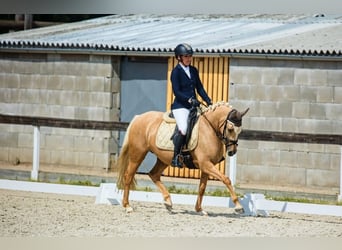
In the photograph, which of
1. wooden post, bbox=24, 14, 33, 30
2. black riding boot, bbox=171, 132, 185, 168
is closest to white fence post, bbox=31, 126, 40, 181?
black riding boot, bbox=171, 132, 185, 168

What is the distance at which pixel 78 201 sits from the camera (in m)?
8.10

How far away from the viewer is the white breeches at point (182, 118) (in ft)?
23.5

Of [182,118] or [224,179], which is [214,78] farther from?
[224,179]

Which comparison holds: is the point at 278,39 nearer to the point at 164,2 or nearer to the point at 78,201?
the point at 78,201

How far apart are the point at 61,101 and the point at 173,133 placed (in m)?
3.00

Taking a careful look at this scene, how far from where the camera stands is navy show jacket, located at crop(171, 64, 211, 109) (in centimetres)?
711

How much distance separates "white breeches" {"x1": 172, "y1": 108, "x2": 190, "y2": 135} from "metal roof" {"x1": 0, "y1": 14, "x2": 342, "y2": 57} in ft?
6.52

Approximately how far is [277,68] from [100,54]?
1.71m

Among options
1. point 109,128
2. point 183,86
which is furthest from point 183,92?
point 109,128

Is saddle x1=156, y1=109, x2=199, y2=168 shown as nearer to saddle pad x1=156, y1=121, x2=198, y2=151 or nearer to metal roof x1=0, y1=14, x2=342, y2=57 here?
→ saddle pad x1=156, y1=121, x2=198, y2=151

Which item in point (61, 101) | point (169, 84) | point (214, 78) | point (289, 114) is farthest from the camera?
point (61, 101)

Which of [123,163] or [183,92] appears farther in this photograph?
[123,163]

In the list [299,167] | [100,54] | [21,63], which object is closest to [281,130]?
[299,167]

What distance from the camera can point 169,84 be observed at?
973cm
